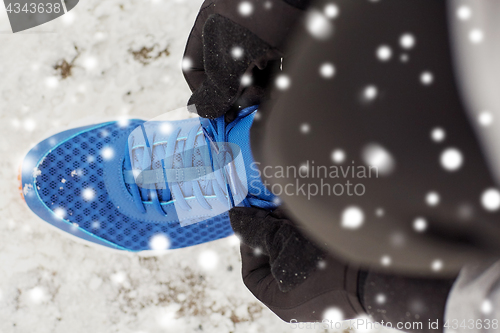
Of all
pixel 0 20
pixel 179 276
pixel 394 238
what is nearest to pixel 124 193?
pixel 179 276

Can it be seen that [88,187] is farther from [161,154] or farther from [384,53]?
[384,53]

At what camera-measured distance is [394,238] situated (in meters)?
0.32

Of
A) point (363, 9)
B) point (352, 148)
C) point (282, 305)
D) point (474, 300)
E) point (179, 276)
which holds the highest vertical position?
point (363, 9)

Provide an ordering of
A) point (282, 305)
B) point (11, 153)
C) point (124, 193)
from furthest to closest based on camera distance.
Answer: point (11, 153) < point (124, 193) < point (282, 305)

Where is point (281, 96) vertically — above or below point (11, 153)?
above

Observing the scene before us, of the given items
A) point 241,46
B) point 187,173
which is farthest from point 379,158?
point 187,173

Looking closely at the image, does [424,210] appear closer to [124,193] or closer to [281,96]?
[281,96]

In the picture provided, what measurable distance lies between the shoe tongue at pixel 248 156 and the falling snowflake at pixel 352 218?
22cm

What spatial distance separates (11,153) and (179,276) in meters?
0.58

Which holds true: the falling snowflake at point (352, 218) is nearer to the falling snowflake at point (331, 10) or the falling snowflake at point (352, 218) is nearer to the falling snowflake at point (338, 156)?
the falling snowflake at point (338, 156)

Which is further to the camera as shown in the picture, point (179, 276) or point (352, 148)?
point (179, 276)

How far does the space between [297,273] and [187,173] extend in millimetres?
314

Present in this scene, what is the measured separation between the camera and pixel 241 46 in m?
0.43

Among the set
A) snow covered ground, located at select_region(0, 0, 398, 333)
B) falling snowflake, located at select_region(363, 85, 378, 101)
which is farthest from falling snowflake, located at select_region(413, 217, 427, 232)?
snow covered ground, located at select_region(0, 0, 398, 333)
